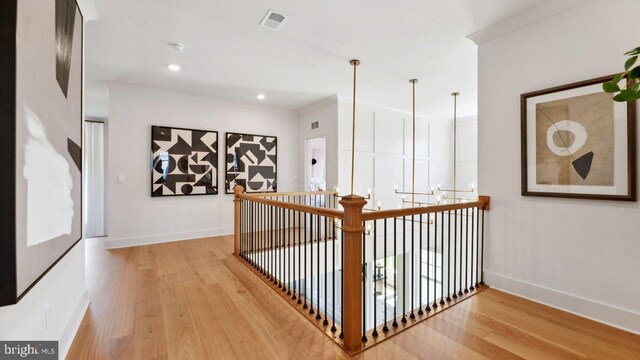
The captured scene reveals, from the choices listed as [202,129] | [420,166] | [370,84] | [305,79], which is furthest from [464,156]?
[202,129]

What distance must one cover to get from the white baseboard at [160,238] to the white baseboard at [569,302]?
443 centimetres

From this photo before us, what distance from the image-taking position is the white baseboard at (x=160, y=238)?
4.31 metres

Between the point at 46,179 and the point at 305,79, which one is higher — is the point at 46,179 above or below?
below

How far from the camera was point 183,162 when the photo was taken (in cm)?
482

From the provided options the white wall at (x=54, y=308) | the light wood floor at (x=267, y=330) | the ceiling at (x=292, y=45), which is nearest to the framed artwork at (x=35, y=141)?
the white wall at (x=54, y=308)

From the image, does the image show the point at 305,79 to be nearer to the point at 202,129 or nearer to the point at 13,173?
the point at 202,129

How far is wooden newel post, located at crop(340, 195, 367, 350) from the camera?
183 cm

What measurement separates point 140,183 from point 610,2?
19.9 ft

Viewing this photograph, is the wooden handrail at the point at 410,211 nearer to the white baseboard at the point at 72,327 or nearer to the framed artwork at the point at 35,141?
the framed artwork at the point at 35,141

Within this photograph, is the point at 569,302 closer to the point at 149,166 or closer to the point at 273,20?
the point at 273,20

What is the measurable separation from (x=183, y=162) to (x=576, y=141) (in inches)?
209

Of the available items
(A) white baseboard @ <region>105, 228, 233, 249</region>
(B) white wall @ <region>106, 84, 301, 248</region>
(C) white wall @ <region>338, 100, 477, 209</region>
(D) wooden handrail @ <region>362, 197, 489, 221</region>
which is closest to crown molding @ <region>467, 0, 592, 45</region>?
(D) wooden handrail @ <region>362, 197, 489, 221</region>

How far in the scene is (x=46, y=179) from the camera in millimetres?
1328

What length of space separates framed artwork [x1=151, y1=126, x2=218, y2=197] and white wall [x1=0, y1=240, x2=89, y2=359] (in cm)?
251
